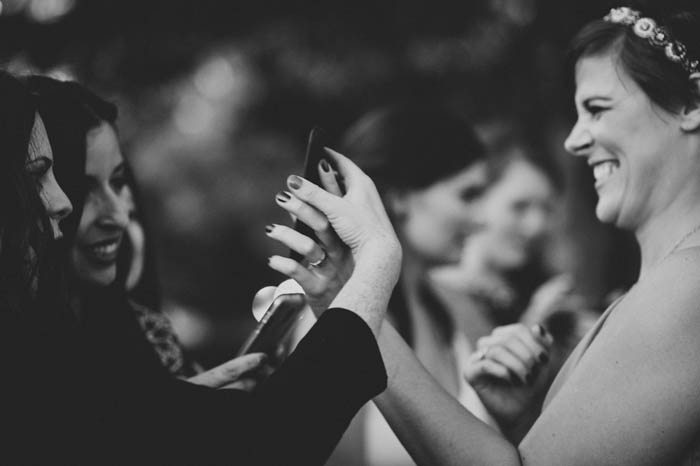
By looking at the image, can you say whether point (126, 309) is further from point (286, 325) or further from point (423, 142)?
point (423, 142)

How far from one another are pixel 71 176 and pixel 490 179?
4.53 metres

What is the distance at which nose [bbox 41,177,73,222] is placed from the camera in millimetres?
2363

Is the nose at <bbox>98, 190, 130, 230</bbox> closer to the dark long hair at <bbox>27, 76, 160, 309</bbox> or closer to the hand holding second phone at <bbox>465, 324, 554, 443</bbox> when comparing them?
the dark long hair at <bbox>27, 76, 160, 309</bbox>

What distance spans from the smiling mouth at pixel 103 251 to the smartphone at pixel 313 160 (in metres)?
0.90

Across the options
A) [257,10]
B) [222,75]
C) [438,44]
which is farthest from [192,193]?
[438,44]

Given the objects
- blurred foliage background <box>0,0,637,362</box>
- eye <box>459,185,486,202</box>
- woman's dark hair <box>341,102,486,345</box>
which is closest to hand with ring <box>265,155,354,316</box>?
woman's dark hair <box>341,102,486,345</box>

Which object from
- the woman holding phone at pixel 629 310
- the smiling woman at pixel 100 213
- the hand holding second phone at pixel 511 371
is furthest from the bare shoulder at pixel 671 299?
the smiling woman at pixel 100 213

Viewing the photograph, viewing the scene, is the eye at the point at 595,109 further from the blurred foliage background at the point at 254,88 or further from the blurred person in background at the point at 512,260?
the blurred foliage background at the point at 254,88

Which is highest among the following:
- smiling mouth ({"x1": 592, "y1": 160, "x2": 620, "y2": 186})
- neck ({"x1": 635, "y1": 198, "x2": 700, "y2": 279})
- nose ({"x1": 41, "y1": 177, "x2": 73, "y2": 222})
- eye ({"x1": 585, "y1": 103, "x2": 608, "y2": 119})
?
nose ({"x1": 41, "y1": 177, "x2": 73, "y2": 222})

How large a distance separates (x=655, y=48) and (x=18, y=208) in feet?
5.81

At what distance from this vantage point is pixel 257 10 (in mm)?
7344

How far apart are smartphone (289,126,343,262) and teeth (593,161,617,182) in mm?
913

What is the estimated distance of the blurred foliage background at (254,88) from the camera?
648 centimetres

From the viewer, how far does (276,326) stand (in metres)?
2.66
